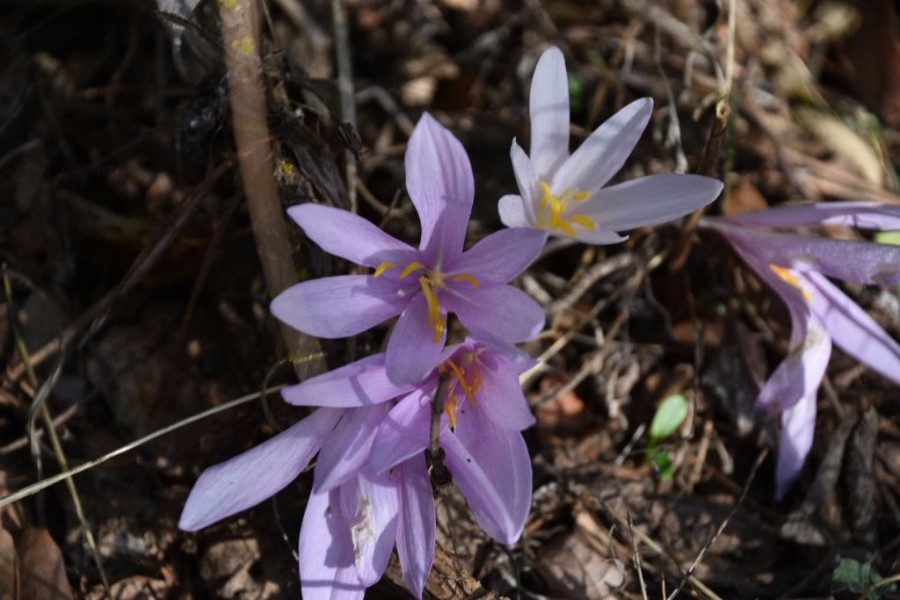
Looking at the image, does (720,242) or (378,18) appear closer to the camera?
(720,242)

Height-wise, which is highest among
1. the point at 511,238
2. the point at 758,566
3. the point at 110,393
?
the point at 511,238

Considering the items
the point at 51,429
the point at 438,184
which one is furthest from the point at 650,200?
the point at 51,429

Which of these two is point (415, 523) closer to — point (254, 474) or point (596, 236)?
point (254, 474)

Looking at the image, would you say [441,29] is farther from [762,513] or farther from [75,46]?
[762,513]

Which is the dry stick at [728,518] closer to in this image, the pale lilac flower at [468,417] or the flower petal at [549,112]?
the pale lilac flower at [468,417]

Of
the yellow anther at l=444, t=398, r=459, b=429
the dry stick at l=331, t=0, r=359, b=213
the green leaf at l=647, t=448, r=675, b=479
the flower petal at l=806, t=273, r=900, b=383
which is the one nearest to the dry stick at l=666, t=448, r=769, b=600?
the green leaf at l=647, t=448, r=675, b=479

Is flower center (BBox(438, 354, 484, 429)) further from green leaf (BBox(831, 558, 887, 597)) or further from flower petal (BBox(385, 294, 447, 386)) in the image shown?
green leaf (BBox(831, 558, 887, 597))

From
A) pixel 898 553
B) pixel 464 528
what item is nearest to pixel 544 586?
pixel 464 528
